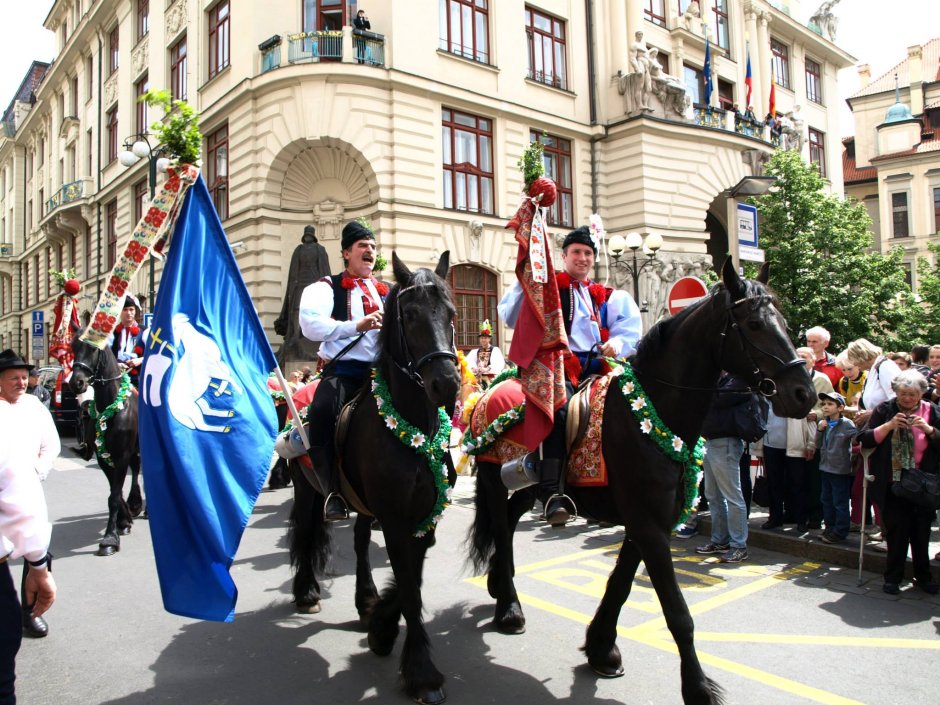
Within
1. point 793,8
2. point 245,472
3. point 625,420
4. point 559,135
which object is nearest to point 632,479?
point 625,420

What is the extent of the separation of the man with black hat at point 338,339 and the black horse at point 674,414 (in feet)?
5.50

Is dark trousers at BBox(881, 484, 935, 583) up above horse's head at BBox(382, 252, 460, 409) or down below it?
below

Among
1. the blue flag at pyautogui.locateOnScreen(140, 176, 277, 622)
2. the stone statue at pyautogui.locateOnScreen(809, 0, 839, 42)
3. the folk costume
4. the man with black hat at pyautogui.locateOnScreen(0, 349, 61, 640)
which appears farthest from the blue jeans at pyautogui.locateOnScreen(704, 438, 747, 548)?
the stone statue at pyautogui.locateOnScreen(809, 0, 839, 42)

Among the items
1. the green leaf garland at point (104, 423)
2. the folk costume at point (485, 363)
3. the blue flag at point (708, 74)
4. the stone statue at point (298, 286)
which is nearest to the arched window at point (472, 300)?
the stone statue at point (298, 286)

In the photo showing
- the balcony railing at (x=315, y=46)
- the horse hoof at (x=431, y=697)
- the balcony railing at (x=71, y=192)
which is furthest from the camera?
the balcony railing at (x=71, y=192)

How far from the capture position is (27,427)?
11.6 ft

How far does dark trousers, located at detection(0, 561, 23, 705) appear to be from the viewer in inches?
117

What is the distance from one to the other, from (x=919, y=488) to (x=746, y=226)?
4.91m

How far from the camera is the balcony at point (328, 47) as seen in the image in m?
20.2

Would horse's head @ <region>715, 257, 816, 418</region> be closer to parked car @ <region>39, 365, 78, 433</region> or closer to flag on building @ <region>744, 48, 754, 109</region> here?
parked car @ <region>39, 365, 78, 433</region>

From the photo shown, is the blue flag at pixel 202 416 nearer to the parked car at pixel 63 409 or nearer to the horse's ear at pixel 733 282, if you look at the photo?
the horse's ear at pixel 733 282

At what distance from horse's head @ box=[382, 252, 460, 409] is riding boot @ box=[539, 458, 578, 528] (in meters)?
0.96

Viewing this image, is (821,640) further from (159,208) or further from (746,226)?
(746,226)

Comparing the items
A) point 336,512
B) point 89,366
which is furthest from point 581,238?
point 89,366
